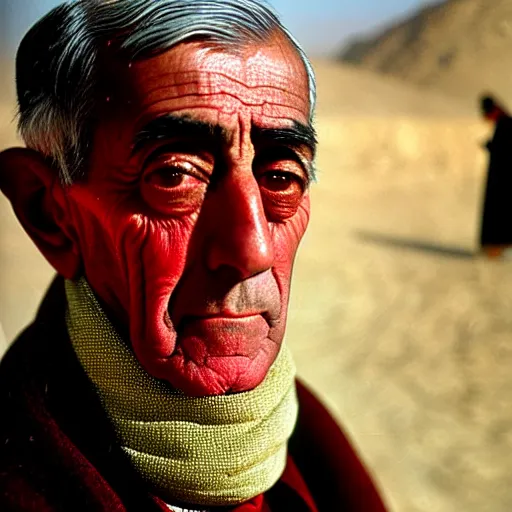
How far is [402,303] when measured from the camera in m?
2.39

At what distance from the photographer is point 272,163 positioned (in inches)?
21.4

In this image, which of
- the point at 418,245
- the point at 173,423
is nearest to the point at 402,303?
the point at 418,245

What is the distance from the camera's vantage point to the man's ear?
0.57 meters

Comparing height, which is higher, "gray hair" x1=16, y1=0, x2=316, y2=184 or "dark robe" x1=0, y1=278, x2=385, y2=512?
"gray hair" x1=16, y1=0, x2=316, y2=184

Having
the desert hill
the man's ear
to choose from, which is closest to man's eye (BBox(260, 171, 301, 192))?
the man's ear

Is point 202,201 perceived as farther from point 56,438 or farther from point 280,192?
point 56,438

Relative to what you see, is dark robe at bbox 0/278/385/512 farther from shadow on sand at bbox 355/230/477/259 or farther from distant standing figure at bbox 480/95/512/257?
shadow on sand at bbox 355/230/477/259

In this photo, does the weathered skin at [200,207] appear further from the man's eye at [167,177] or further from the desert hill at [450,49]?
the desert hill at [450,49]

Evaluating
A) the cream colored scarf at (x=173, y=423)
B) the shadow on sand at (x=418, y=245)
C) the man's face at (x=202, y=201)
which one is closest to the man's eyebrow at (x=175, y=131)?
the man's face at (x=202, y=201)

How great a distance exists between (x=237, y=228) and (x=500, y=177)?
0.60 meters

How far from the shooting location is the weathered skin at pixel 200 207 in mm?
517

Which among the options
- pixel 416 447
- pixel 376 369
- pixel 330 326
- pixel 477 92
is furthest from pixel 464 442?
pixel 477 92

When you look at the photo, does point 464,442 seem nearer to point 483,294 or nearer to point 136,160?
point 483,294

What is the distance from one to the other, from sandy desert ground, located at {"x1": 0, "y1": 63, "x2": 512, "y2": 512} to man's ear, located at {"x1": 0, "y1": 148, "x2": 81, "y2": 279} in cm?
7
